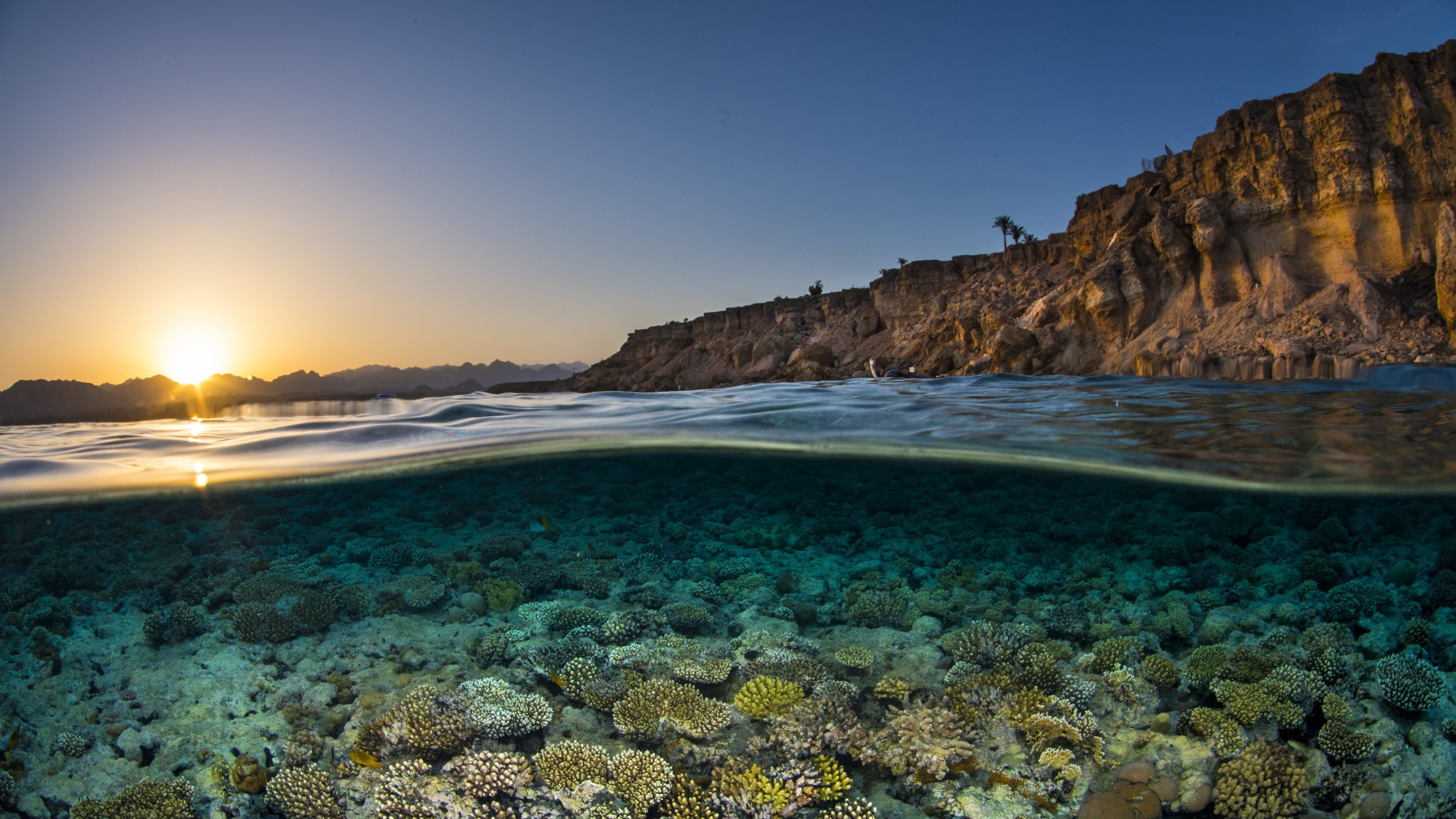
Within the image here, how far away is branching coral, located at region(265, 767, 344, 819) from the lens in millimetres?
4078

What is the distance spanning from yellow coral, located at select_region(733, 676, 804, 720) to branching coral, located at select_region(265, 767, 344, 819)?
8.80ft

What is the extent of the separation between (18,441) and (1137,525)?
14.4m

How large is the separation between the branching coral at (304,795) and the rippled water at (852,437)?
388cm

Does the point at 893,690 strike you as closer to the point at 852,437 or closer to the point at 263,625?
the point at 852,437

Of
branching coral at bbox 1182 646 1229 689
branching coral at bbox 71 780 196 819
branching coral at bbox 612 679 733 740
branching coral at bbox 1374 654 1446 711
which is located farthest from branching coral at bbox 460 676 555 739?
branching coral at bbox 1374 654 1446 711

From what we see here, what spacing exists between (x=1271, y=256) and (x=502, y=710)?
31141 millimetres

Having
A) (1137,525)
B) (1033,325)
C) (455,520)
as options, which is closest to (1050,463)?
(1137,525)

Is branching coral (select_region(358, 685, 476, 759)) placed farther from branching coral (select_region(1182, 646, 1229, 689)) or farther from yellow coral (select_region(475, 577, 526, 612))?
branching coral (select_region(1182, 646, 1229, 689))

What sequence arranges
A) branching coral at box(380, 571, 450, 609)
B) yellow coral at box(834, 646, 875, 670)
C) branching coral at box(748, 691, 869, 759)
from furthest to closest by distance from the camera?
branching coral at box(380, 571, 450, 609), yellow coral at box(834, 646, 875, 670), branching coral at box(748, 691, 869, 759)

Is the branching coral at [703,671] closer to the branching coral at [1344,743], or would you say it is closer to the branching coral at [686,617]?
the branching coral at [686,617]

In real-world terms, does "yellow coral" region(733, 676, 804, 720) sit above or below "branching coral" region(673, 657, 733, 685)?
below

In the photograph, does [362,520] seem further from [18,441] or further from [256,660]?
[18,441]

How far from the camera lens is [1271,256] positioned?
80.5ft

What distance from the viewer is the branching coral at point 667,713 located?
14.3 ft
